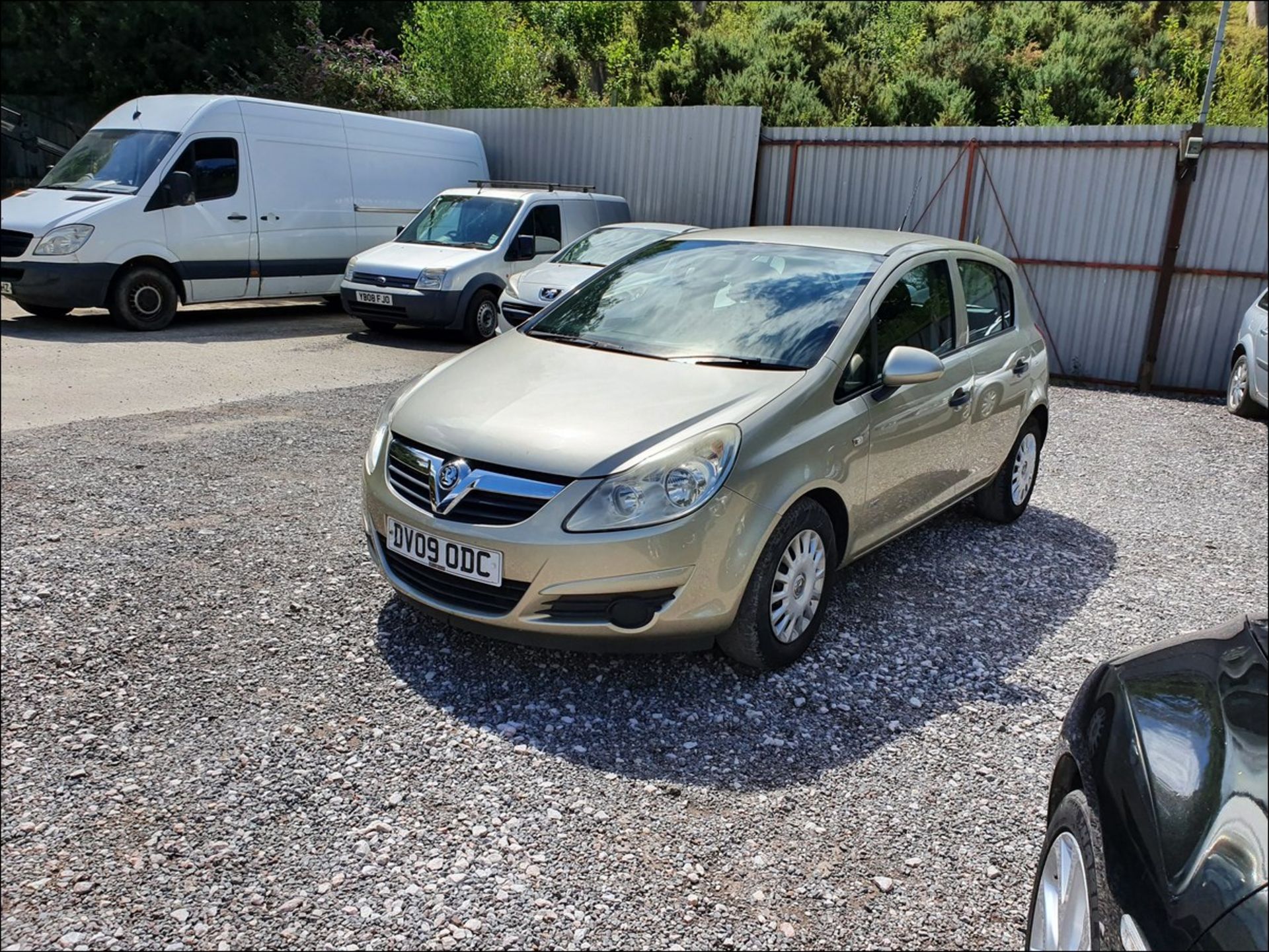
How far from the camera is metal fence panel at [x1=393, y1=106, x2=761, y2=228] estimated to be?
45.5ft

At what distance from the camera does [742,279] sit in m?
4.83

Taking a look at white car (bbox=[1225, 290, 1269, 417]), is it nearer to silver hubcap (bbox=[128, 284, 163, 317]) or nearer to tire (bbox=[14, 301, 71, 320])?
silver hubcap (bbox=[128, 284, 163, 317])

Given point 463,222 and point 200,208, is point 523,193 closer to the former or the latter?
point 463,222

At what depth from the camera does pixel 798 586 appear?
4004mm

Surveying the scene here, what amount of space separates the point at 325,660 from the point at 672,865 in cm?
169

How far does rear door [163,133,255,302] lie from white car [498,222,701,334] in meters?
3.37

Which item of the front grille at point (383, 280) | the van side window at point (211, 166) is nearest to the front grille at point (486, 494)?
the front grille at point (383, 280)

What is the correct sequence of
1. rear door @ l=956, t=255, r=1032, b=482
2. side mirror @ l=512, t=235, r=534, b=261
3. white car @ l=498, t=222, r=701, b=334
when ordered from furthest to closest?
1. side mirror @ l=512, t=235, r=534, b=261
2. white car @ l=498, t=222, r=701, b=334
3. rear door @ l=956, t=255, r=1032, b=482

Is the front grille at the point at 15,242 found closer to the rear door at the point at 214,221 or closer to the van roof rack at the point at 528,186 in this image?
the rear door at the point at 214,221

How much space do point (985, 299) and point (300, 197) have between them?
963 cm

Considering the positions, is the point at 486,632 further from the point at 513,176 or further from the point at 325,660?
the point at 513,176

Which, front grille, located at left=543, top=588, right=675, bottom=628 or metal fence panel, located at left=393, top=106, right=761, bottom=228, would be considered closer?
front grille, located at left=543, top=588, right=675, bottom=628

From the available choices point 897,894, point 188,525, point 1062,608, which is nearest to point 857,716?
point 897,894

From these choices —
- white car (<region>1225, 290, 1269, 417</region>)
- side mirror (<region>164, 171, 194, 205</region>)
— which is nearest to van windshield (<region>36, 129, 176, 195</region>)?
side mirror (<region>164, 171, 194, 205</region>)
